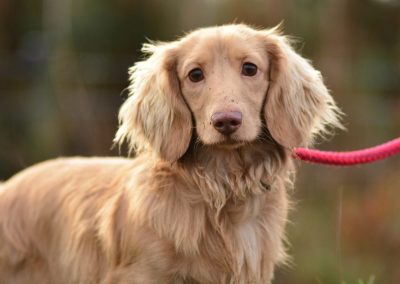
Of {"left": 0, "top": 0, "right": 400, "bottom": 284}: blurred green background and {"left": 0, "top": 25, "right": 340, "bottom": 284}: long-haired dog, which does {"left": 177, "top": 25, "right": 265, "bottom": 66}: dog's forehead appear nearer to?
{"left": 0, "top": 25, "right": 340, "bottom": 284}: long-haired dog

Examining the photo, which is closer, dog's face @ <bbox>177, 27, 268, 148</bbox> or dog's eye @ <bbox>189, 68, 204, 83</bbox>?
dog's face @ <bbox>177, 27, 268, 148</bbox>

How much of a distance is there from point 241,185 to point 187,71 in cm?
68

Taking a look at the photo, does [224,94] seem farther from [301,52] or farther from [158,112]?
[301,52]

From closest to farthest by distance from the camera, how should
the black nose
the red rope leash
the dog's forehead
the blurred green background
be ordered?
the black nose, the dog's forehead, the red rope leash, the blurred green background

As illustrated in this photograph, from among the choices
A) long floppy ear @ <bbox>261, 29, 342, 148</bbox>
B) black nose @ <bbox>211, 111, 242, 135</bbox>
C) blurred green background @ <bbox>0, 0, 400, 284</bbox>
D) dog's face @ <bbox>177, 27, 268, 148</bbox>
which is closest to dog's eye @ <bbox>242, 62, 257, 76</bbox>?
dog's face @ <bbox>177, 27, 268, 148</bbox>

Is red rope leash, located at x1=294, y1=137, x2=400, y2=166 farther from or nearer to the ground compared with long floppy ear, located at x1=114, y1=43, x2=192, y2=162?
nearer to the ground

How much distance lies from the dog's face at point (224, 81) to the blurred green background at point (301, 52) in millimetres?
2943

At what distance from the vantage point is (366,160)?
17.1 feet

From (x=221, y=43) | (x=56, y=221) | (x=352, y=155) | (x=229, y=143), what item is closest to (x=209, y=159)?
(x=229, y=143)

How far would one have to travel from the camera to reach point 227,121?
4.36 meters

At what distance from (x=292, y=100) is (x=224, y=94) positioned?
1.71 feet

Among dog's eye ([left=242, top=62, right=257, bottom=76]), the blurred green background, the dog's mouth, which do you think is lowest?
the blurred green background

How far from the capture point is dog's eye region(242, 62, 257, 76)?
4707mm

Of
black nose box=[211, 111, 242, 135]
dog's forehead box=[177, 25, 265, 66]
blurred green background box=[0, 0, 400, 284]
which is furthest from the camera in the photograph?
blurred green background box=[0, 0, 400, 284]
